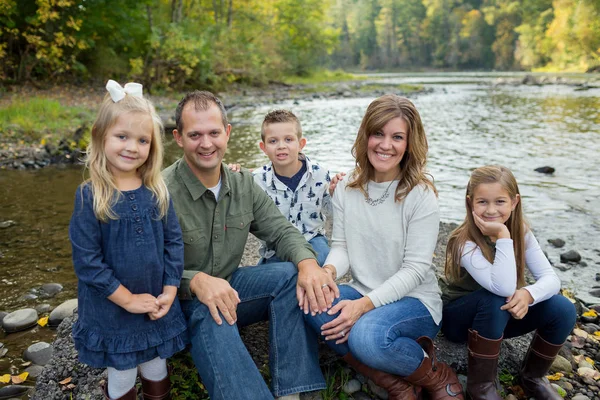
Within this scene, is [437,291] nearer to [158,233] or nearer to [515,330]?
[515,330]

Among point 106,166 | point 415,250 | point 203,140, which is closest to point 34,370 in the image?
point 106,166

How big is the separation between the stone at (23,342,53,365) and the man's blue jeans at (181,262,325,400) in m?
1.72

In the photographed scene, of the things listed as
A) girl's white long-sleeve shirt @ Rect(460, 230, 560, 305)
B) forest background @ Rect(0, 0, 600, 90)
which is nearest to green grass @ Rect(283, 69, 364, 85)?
forest background @ Rect(0, 0, 600, 90)


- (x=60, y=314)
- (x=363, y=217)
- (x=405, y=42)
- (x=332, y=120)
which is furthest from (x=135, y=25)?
(x=405, y=42)

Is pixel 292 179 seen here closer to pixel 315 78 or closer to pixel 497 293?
pixel 497 293

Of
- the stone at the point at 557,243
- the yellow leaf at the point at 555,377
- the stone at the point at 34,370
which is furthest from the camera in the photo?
the stone at the point at 557,243

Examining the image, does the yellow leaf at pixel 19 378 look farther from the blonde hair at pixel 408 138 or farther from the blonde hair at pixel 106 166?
the blonde hair at pixel 408 138

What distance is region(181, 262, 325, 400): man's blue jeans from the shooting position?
2.30 metres

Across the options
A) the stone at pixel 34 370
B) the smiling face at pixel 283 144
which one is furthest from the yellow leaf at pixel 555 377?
the stone at pixel 34 370

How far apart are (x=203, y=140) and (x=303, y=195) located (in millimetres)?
1219

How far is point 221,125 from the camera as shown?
2781 millimetres

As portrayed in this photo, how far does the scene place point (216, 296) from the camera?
244 centimetres

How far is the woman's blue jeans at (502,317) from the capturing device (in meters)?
2.61

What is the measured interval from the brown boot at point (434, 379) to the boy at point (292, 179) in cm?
122
